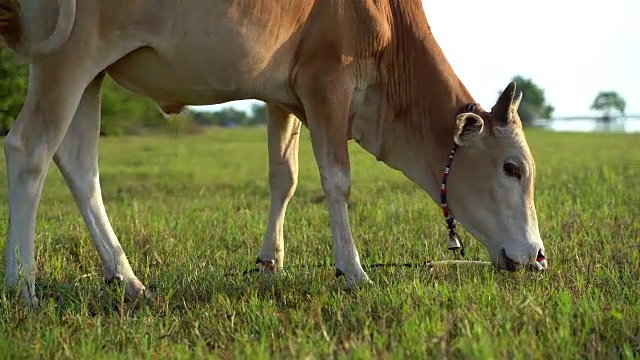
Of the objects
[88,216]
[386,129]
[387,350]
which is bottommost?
[387,350]

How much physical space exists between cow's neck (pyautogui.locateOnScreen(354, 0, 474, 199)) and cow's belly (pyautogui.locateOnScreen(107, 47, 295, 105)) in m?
0.60

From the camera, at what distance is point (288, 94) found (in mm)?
4941

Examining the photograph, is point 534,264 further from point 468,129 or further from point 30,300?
point 30,300

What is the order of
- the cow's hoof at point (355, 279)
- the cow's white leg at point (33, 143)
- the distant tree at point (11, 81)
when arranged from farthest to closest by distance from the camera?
the distant tree at point (11, 81)
the cow's hoof at point (355, 279)
the cow's white leg at point (33, 143)

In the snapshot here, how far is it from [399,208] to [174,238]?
2.40 metres

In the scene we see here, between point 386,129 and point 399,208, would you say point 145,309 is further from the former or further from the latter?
point 399,208

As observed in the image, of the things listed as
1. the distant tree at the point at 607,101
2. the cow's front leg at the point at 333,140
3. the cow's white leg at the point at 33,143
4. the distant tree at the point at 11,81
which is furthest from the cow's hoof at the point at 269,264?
the distant tree at the point at 607,101

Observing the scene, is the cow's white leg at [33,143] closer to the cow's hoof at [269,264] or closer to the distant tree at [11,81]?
the cow's hoof at [269,264]

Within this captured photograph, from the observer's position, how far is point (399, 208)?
7887mm

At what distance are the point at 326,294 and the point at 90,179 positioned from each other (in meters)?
1.58

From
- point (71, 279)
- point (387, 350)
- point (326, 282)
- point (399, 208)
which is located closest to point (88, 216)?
point (71, 279)

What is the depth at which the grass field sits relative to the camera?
3.20 metres

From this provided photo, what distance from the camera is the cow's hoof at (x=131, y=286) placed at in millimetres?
4590

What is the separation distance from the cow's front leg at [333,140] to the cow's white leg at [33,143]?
3.98ft
